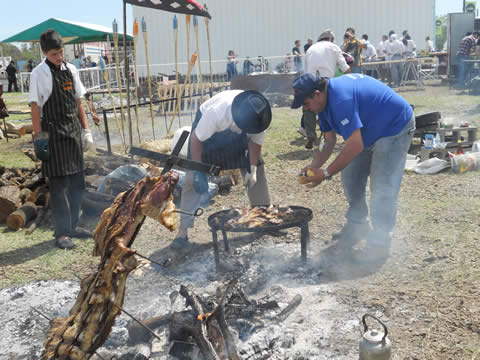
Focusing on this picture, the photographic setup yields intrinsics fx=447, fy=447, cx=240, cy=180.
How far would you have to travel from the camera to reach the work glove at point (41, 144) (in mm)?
4910

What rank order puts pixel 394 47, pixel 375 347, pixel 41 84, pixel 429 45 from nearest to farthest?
pixel 375 347 < pixel 41 84 < pixel 394 47 < pixel 429 45

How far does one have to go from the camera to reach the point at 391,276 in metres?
4.29

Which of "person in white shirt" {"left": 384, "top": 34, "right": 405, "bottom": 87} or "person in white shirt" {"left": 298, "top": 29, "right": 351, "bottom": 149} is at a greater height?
"person in white shirt" {"left": 384, "top": 34, "right": 405, "bottom": 87}

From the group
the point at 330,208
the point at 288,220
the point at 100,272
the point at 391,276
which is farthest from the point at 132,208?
the point at 330,208

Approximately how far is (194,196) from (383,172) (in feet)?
6.81

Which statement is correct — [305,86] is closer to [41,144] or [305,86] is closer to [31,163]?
[41,144]

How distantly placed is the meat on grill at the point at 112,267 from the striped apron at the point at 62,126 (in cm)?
266

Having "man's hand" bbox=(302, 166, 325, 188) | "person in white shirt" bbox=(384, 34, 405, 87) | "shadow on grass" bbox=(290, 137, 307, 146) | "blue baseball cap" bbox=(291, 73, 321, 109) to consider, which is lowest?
"shadow on grass" bbox=(290, 137, 307, 146)

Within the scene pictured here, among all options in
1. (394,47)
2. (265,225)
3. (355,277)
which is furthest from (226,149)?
(394,47)

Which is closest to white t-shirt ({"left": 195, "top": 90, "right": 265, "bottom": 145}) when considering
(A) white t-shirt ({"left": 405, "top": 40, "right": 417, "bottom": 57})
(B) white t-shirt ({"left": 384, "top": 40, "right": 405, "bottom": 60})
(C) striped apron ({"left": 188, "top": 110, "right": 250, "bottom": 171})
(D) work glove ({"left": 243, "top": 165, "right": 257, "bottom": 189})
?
(C) striped apron ({"left": 188, "top": 110, "right": 250, "bottom": 171})

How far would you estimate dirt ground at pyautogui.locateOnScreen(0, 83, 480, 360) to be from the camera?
330cm

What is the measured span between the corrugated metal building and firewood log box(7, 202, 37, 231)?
20.9 m

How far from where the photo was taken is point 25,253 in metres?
5.22

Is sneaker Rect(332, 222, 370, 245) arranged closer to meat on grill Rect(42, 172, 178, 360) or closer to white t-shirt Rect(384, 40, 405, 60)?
meat on grill Rect(42, 172, 178, 360)
